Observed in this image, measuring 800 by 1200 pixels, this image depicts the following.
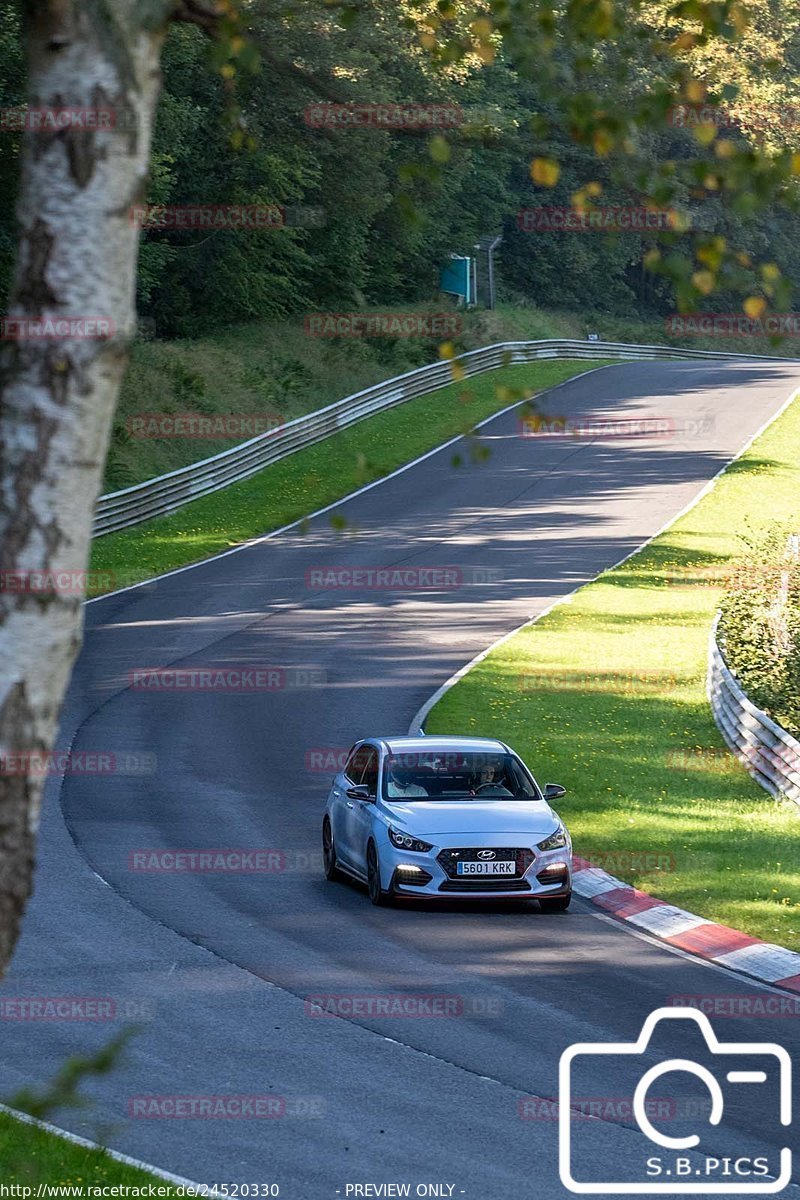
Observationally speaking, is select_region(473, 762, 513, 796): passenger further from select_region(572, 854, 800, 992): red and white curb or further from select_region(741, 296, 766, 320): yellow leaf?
select_region(741, 296, 766, 320): yellow leaf

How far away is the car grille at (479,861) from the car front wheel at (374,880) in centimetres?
61

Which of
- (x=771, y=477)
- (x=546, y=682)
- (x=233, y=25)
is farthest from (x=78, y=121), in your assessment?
(x=771, y=477)

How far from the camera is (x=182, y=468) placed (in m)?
46.9

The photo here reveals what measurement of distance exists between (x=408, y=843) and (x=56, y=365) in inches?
475

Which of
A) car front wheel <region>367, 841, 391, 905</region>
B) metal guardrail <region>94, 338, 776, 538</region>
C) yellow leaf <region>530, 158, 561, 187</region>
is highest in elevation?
yellow leaf <region>530, 158, 561, 187</region>

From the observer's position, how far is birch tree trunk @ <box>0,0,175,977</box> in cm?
385

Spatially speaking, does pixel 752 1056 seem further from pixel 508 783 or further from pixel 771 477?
pixel 771 477

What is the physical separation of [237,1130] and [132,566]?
29.6 meters

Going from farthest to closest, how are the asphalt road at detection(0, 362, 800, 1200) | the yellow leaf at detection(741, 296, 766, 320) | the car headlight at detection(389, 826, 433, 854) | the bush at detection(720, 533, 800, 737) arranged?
the bush at detection(720, 533, 800, 737)
the car headlight at detection(389, 826, 433, 854)
the asphalt road at detection(0, 362, 800, 1200)
the yellow leaf at detection(741, 296, 766, 320)

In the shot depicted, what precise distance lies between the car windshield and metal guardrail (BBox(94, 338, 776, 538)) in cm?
1482

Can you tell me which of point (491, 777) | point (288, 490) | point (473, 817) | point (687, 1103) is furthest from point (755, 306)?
point (288, 490)

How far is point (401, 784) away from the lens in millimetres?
16609

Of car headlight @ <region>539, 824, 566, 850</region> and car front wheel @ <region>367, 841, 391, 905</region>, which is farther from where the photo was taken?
car front wheel @ <region>367, 841, 391, 905</region>

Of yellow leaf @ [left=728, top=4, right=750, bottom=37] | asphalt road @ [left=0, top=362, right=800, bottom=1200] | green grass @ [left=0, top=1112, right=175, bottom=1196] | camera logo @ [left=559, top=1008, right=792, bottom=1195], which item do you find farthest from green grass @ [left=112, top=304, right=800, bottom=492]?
yellow leaf @ [left=728, top=4, right=750, bottom=37]
